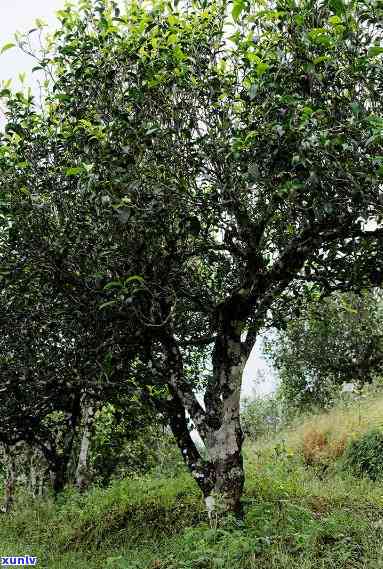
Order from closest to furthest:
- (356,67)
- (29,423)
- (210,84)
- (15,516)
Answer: (356,67) → (210,84) → (29,423) → (15,516)

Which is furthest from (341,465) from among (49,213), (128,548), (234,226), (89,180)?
(89,180)

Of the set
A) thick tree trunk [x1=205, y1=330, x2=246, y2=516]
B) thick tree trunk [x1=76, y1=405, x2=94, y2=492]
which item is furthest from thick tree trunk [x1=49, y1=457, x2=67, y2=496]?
thick tree trunk [x1=205, y1=330, x2=246, y2=516]

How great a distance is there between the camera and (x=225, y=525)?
8.39 metres

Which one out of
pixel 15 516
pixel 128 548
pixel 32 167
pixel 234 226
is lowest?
pixel 128 548

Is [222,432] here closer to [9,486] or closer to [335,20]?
[335,20]

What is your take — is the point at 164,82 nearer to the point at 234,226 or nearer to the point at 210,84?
the point at 210,84

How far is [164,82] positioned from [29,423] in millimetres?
9177

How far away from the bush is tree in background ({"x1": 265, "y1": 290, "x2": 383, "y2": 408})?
270 inches

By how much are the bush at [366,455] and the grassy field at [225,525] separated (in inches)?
17.4

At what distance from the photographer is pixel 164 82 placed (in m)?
7.87

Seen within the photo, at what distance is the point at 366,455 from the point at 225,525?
9643mm

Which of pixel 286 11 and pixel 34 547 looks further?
pixel 34 547

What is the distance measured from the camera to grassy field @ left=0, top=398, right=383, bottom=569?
7.65 m

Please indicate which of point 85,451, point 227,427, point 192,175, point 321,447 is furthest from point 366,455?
point 192,175
